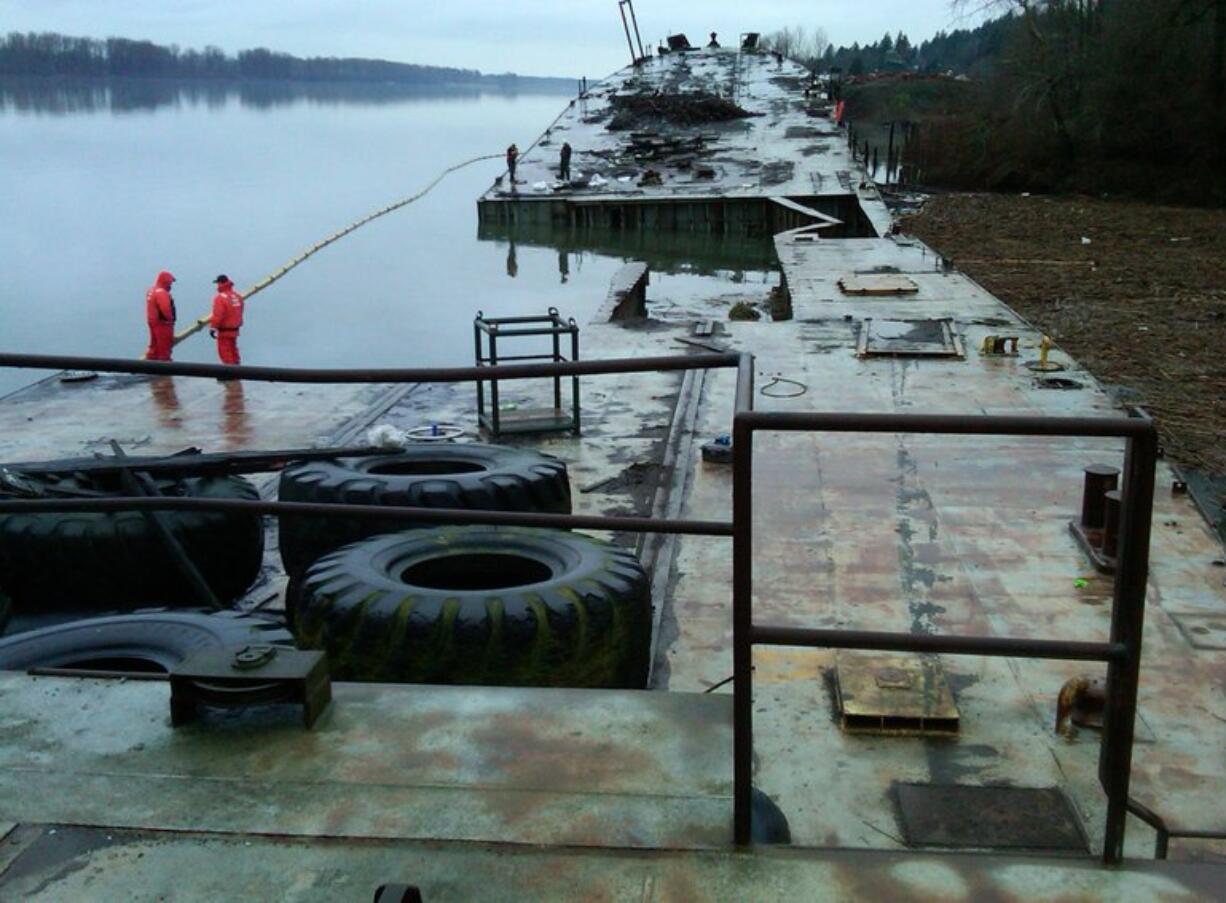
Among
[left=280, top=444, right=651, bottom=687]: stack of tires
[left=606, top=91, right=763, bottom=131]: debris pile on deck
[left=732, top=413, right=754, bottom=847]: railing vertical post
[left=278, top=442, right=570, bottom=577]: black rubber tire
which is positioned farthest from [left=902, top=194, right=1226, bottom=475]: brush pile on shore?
[left=606, top=91, right=763, bottom=131]: debris pile on deck

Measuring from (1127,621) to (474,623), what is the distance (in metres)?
2.59

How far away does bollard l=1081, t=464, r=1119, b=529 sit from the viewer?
24.3 ft

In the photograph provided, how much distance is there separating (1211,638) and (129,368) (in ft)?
16.7

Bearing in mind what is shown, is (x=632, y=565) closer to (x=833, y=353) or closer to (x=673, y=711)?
(x=673, y=711)

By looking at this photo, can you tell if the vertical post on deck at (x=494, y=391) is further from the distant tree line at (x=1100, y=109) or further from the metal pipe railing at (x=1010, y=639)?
the distant tree line at (x=1100, y=109)

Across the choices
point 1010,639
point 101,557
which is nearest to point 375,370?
point 1010,639

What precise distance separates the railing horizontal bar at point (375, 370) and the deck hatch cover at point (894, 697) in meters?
2.31

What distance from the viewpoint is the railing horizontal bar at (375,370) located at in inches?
126

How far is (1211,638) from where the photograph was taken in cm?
617

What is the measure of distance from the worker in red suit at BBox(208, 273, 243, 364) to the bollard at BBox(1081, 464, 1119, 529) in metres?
10.2

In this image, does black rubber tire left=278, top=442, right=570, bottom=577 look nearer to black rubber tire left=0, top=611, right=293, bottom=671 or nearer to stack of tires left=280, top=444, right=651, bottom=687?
stack of tires left=280, top=444, right=651, bottom=687

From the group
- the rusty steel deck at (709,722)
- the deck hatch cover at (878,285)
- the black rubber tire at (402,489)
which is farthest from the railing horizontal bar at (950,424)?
the deck hatch cover at (878,285)

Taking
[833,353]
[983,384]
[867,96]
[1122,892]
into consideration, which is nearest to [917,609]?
[1122,892]

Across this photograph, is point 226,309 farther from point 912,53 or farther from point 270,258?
point 912,53
